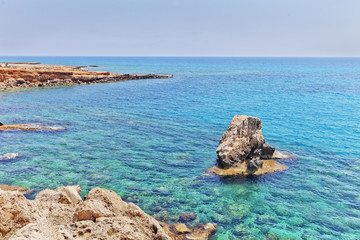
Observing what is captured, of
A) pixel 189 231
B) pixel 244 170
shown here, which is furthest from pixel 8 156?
pixel 244 170

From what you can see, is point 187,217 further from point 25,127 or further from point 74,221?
point 25,127

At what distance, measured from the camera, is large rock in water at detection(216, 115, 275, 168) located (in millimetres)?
25328

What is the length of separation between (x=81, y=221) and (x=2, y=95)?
2711 inches

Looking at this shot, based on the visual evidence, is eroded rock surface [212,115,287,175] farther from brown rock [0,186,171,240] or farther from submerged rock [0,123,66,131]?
submerged rock [0,123,66,131]

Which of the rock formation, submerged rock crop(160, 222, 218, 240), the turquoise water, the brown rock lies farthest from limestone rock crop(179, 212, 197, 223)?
the brown rock

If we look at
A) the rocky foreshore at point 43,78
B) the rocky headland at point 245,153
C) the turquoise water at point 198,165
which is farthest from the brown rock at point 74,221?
the rocky foreshore at point 43,78

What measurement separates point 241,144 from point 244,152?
2.68 feet

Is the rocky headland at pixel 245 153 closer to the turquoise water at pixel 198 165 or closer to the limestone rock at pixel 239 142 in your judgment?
the limestone rock at pixel 239 142

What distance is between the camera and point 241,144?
26.0 metres

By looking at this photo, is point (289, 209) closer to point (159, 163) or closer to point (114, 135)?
point (159, 163)

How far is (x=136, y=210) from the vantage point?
491 inches

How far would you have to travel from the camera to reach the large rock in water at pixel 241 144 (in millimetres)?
25328

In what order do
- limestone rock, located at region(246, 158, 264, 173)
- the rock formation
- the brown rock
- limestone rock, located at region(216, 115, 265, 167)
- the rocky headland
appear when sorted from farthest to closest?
limestone rock, located at region(216, 115, 265, 167) < the rocky headland < limestone rock, located at region(246, 158, 264, 173) < the brown rock < the rock formation

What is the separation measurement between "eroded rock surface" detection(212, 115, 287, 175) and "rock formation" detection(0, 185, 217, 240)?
13.7 metres
